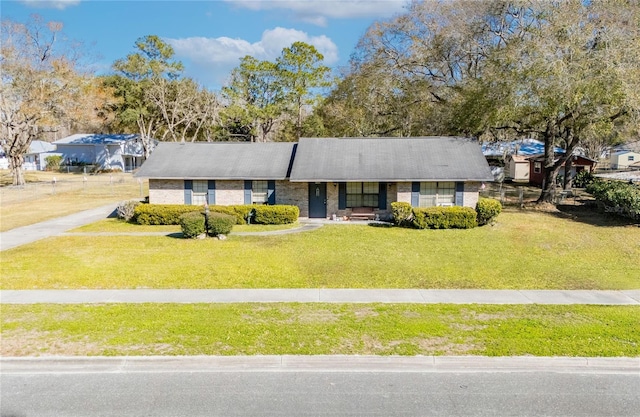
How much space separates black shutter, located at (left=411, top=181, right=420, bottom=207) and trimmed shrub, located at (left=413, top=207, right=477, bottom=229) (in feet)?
7.38

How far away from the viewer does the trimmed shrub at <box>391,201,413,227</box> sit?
871 inches

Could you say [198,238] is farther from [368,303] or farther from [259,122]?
[259,122]

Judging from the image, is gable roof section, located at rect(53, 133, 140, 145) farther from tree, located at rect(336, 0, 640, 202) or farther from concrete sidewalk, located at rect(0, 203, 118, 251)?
tree, located at rect(336, 0, 640, 202)

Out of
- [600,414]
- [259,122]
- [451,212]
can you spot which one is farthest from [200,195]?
[259,122]

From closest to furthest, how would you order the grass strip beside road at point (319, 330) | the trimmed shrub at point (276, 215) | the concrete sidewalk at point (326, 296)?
the grass strip beside road at point (319, 330), the concrete sidewalk at point (326, 296), the trimmed shrub at point (276, 215)

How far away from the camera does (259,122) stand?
53.9m

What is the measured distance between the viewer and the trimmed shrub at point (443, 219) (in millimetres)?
21734

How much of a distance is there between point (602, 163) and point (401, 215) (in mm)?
70620

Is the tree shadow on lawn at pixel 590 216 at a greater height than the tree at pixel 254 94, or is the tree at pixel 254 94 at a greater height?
the tree at pixel 254 94

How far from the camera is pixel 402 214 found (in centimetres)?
2209

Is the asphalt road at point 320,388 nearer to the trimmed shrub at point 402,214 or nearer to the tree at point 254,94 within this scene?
the trimmed shrub at point 402,214

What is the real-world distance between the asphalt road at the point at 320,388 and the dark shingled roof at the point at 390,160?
642 inches

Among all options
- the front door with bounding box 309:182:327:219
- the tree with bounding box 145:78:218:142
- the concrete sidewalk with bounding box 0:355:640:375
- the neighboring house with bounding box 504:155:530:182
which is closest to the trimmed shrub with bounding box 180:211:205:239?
the front door with bounding box 309:182:327:219

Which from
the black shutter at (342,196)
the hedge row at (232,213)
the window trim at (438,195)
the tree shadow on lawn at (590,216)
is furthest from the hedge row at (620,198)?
the hedge row at (232,213)
